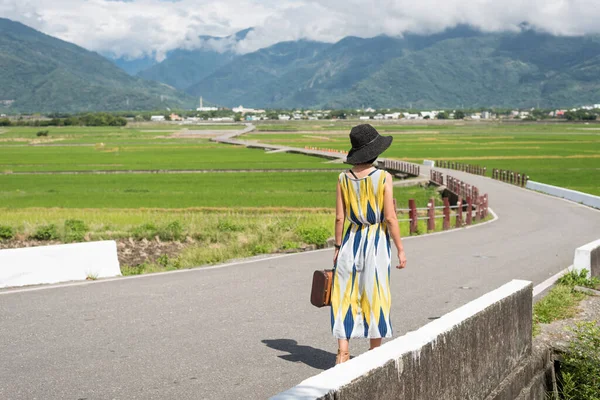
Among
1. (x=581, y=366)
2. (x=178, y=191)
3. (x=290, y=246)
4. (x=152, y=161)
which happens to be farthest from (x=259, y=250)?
(x=152, y=161)

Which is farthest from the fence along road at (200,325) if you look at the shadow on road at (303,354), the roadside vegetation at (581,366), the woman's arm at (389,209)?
the roadside vegetation at (581,366)

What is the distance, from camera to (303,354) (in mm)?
7871

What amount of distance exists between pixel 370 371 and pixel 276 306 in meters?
5.65

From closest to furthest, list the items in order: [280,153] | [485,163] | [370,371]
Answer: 1. [370,371]
2. [485,163]
3. [280,153]

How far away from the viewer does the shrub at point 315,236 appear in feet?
59.6

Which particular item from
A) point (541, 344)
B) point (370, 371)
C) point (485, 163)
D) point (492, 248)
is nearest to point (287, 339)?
point (541, 344)

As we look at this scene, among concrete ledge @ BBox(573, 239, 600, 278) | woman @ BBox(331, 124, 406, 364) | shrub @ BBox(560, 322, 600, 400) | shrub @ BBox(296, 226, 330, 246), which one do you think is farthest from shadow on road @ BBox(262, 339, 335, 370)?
shrub @ BBox(296, 226, 330, 246)

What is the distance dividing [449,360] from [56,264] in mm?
8362

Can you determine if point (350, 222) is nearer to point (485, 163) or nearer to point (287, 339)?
point (287, 339)

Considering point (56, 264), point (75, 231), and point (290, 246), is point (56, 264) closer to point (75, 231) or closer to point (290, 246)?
point (290, 246)

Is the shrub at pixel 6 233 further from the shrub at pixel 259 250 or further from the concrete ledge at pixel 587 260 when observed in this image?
the concrete ledge at pixel 587 260

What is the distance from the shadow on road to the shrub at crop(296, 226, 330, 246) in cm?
974

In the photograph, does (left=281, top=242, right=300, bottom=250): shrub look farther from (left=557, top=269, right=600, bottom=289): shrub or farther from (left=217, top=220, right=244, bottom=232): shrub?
(left=557, top=269, right=600, bottom=289): shrub

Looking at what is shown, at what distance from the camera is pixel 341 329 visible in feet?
22.0
